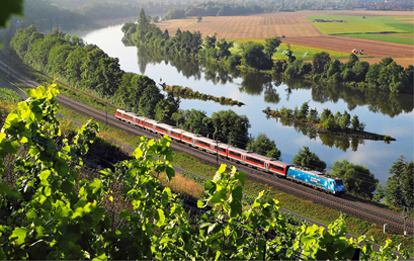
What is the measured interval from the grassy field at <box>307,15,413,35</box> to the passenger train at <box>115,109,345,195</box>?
86.4m

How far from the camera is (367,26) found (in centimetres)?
11812

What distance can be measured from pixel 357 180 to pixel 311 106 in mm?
26390

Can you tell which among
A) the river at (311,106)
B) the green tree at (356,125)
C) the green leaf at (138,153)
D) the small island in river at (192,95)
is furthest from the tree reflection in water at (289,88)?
the green leaf at (138,153)

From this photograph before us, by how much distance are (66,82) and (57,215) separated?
4598 cm

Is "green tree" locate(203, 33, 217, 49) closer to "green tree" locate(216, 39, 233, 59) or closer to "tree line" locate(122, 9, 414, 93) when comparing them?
"tree line" locate(122, 9, 414, 93)

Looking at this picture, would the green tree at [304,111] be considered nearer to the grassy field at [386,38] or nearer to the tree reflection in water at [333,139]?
the tree reflection in water at [333,139]

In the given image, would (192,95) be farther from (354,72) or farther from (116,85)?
(354,72)

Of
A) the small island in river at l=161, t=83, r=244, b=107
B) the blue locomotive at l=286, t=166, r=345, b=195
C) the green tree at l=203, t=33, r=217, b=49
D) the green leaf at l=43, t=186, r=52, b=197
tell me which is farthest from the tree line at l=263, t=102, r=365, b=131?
the green tree at l=203, t=33, r=217, b=49

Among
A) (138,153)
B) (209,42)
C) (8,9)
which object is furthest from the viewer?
(209,42)

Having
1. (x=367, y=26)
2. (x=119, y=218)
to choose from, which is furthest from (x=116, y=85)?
(x=367, y=26)

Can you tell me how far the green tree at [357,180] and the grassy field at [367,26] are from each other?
8783 cm

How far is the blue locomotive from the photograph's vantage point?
87.5 feet

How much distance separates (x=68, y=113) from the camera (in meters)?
38.9

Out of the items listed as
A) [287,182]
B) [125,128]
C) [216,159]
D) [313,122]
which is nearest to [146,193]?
[287,182]
